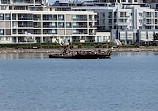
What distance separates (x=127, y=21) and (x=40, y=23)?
24.2 metres

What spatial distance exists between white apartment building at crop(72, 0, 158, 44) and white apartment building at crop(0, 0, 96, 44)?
9112 millimetres

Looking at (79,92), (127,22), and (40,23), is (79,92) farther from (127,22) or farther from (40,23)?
(127,22)

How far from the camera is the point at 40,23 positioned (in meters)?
136

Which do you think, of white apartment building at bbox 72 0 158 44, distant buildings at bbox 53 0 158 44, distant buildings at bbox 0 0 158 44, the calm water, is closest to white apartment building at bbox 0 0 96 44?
distant buildings at bbox 0 0 158 44

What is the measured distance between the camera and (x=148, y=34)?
152 meters

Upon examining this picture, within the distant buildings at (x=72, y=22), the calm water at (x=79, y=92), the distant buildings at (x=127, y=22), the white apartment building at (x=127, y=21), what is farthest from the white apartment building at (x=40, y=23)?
the calm water at (x=79, y=92)

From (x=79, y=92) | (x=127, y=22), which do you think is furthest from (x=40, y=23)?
(x=79, y=92)

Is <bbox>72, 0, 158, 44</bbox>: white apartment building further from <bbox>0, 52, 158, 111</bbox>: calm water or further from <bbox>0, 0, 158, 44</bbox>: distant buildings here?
<bbox>0, 52, 158, 111</bbox>: calm water

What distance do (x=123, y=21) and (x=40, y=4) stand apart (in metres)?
19.0

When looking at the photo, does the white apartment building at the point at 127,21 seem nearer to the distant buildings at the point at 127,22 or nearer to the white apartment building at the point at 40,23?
the distant buildings at the point at 127,22

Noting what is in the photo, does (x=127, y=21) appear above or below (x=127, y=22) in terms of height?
A: above

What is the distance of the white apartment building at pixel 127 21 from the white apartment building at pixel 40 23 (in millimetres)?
9112

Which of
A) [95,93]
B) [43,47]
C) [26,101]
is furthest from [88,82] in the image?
[43,47]

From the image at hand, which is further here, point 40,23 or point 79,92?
point 40,23
